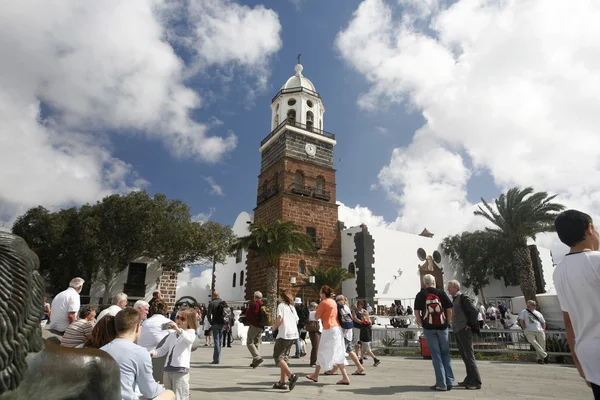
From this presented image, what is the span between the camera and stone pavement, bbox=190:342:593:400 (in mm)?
5438

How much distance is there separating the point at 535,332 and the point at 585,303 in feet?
28.7

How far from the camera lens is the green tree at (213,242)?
2300cm

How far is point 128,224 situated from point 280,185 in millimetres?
9616

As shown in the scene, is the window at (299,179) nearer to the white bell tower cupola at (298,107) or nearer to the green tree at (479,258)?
the white bell tower cupola at (298,107)

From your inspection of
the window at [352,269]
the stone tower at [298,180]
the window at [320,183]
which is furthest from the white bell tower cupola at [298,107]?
the window at [352,269]

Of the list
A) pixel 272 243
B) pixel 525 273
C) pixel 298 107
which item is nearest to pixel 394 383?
pixel 272 243

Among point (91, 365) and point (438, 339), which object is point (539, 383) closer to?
point (438, 339)

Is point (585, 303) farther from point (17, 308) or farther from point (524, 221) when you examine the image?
point (524, 221)

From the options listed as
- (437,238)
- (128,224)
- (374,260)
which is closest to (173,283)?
(128,224)

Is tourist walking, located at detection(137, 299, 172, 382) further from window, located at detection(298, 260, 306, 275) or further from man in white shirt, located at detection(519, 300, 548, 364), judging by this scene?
window, located at detection(298, 260, 306, 275)

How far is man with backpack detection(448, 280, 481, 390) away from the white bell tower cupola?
21.8m

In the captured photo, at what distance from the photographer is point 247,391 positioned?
Answer: 18.9 ft

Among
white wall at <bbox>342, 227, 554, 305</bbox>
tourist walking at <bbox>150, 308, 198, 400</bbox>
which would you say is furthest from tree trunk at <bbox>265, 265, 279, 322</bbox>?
tourist walking at <bbox>150, 308, 198, 400</bbox>

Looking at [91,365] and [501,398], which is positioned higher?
[91,365]
